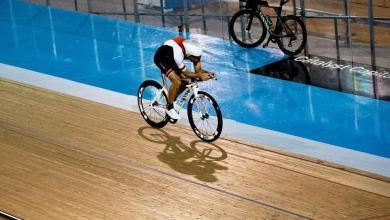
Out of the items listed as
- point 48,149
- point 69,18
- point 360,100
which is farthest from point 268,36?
point 48,149

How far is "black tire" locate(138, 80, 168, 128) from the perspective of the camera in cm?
954

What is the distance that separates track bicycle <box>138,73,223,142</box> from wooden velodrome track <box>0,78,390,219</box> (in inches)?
5.3

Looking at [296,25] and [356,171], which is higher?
[296,25]

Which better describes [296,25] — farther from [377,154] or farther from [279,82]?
[377,154]

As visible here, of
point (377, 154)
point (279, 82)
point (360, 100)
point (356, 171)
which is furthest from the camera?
point (279, 82)

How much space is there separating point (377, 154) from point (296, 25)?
4000 mm

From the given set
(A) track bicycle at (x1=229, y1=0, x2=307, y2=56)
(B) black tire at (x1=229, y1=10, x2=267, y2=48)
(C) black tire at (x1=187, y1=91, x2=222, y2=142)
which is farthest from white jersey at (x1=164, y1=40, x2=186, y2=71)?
(B) black tire at (x1=229, y1=10, x2=267, y2=48)

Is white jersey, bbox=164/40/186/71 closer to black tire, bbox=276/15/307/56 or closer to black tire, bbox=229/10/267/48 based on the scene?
black tire, bbox=276/15/307/56

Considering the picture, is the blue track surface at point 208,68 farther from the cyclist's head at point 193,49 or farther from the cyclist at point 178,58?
the cyclist's head at point 193,49

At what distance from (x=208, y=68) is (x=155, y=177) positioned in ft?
14.2

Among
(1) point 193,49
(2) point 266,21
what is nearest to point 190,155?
(1) point 193,49

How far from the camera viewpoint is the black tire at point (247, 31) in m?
13.1

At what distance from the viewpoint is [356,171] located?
8281 mm

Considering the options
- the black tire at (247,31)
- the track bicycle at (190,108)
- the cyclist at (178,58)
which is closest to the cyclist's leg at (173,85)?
the cyclist at (178,58)
